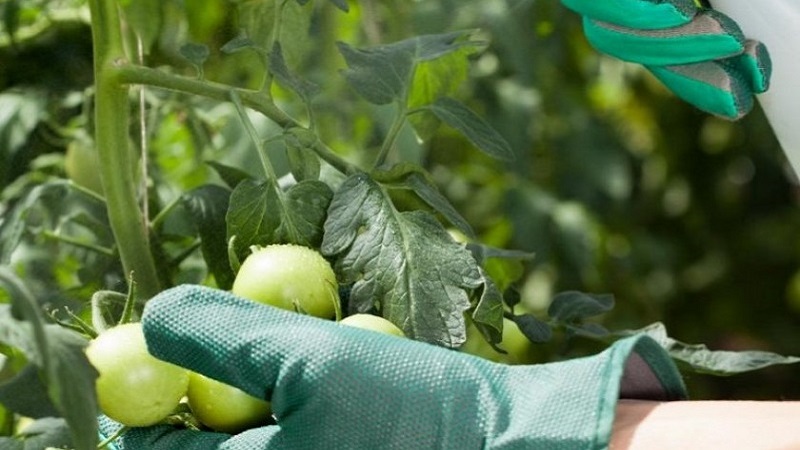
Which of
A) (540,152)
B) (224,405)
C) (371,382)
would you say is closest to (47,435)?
(224,405)

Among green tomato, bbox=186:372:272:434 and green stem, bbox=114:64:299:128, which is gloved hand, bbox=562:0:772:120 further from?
green tomato, bbox=186:372:272:434

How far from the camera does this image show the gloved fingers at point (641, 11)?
2.95 feet

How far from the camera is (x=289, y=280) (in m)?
0.78

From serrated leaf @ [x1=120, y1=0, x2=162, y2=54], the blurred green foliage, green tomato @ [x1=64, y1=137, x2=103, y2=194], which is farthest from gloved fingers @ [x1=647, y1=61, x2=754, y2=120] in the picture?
green tomato @ [x1=64, y1=137, x2=103, y2=194]

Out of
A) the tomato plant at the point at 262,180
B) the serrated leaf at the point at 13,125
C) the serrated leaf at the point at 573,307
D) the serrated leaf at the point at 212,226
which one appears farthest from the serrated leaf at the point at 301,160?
the serrated leaf at the point at 13,125

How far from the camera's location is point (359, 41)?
159 cm

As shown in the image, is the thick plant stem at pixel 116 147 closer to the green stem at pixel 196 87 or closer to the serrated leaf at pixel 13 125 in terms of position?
the green stem at pixel 196 87

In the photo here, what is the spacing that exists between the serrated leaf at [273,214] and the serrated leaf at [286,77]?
0.07 meters

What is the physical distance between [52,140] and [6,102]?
87mm

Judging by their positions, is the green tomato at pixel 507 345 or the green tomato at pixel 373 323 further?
the green tomato at pixel 507 345

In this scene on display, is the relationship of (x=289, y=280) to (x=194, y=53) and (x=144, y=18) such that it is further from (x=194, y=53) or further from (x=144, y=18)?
(x=144, y=18)

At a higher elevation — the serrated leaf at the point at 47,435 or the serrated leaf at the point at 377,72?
the serrated leaf at the point at 377,72

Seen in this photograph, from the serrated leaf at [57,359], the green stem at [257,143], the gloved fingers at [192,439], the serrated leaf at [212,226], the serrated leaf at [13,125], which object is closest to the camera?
the serrated leaf at [57,359]

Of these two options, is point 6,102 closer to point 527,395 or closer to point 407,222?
point 407,222
